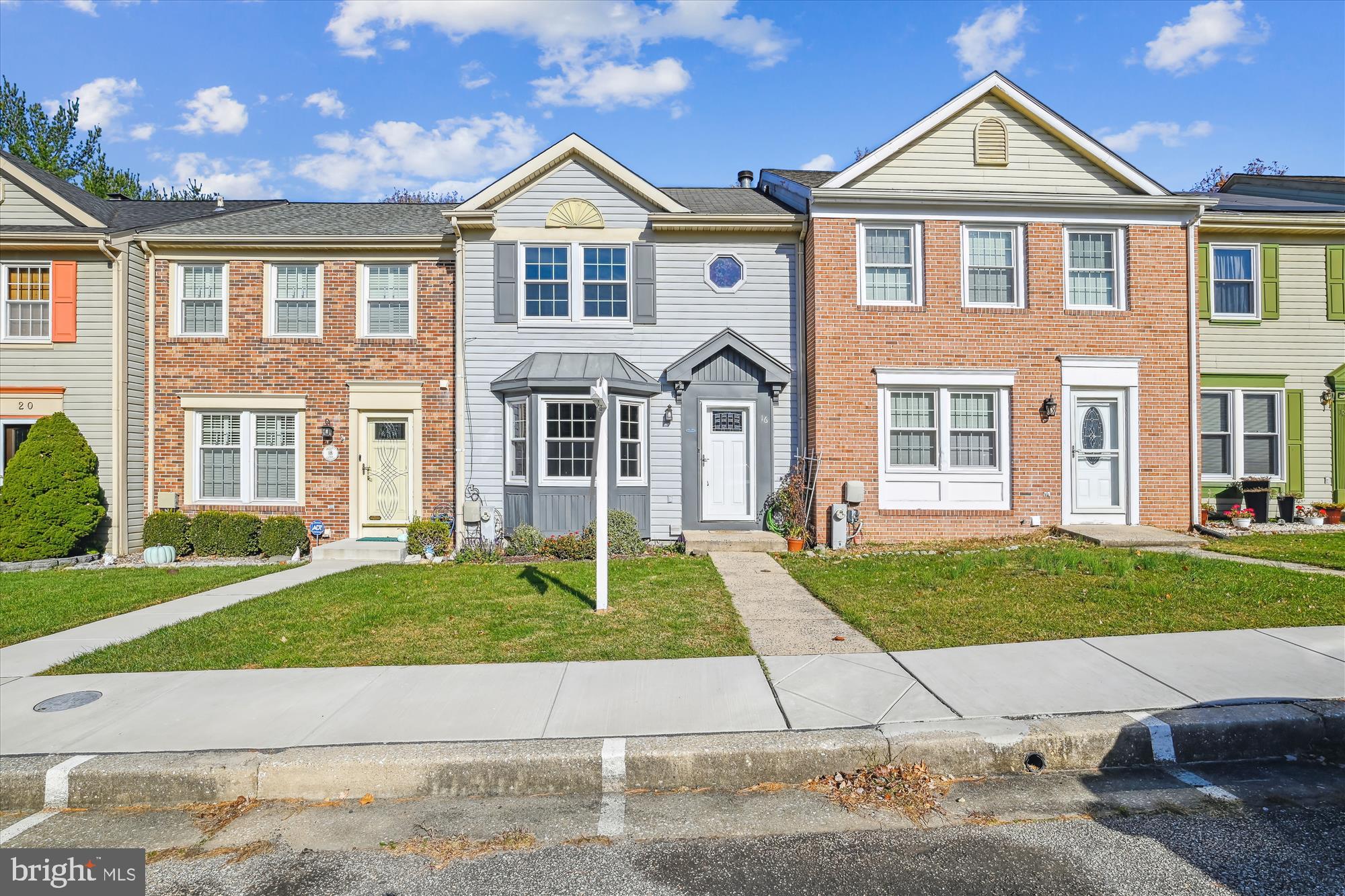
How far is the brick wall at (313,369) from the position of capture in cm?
1319

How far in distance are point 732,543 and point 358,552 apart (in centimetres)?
628

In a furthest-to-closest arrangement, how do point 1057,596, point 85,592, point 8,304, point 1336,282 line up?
point 1336,282
point 8,304
point 85,592
point 1057,596

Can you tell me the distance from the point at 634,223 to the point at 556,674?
31.9 feet

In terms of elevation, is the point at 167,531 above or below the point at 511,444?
below

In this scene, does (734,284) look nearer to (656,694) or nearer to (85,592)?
(656,694)

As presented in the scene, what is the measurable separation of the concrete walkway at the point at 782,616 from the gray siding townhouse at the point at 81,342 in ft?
36.1

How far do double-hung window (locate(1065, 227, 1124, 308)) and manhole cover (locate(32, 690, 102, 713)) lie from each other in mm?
14292

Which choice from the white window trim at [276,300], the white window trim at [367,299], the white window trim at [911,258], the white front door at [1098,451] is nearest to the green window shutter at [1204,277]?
the white front door at [1098,451]

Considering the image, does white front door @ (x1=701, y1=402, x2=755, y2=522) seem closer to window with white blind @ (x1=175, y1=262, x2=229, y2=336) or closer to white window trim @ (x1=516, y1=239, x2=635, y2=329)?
white window trim @ (x1=516, y1=239, x2=635, y2=329)

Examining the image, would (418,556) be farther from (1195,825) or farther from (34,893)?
(1195,825)

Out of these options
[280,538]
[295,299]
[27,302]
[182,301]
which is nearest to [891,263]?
[295,299]

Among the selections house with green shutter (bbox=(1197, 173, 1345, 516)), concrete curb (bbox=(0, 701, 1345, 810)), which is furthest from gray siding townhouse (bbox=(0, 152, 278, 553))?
house with green shutter (bbox=(1197, 173, 1345, 516))

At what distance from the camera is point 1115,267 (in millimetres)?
12773

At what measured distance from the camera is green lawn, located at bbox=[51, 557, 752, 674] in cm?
587
